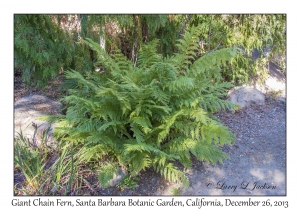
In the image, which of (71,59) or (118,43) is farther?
(118,43)

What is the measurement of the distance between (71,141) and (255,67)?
373 centimetres

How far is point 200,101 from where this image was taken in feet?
8.68

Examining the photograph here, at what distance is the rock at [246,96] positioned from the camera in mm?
4598

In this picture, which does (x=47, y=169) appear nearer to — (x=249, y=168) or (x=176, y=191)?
(x=176, y=191)

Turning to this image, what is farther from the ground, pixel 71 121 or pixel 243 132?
pixel 71 121

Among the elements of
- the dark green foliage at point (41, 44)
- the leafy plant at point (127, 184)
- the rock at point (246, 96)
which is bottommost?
the leafy plant at point (127, 184)

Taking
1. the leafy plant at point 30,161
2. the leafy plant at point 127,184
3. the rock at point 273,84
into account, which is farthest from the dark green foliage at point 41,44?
the rock at point 273,84

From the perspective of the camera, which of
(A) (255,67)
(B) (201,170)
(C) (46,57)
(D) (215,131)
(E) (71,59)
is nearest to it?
(D) (215,131)

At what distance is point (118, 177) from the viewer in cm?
265

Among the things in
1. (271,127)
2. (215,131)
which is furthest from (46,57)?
(271,127)

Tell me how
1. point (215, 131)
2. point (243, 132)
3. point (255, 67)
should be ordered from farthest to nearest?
1. point (255, 67)
2. point (243, 132)
3. point (215, 131)

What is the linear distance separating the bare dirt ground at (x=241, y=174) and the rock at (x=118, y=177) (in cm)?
5

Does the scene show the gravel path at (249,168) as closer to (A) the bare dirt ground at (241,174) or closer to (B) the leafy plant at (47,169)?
(A) the bare dirt ground at (241,174)

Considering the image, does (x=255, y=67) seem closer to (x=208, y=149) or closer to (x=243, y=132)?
(x=243, y=132)
